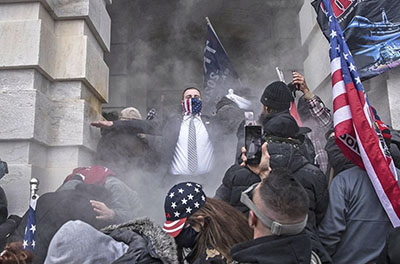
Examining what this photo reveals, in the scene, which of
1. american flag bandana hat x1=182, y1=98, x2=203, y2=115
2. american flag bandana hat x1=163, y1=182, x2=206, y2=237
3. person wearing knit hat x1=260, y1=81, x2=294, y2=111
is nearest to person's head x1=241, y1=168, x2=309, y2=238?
american flag bandana hat x1=163, y1=182, x2=206, y2=237

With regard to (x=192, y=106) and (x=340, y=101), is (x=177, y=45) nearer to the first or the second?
(x=192, y=106)

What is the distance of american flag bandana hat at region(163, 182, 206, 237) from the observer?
2.71 meters

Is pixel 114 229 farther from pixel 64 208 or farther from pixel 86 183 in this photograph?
pixel 86 183

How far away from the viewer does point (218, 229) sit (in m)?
2.65

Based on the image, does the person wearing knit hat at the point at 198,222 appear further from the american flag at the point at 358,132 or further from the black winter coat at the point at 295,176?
the american flag at the point at 358,132

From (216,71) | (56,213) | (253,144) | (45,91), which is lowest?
(56,213)

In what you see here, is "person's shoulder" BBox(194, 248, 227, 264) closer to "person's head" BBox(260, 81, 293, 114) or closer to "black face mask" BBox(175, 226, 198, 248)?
"black face mask" BBox(175, 226, 198, 248)

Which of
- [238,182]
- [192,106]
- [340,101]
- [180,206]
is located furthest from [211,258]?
[192,106]

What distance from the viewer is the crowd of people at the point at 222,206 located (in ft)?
6.97

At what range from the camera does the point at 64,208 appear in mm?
3352

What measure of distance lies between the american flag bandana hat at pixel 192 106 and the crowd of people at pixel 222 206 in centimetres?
1

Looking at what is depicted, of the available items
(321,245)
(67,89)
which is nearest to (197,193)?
(321,245)

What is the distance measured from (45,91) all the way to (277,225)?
4.01 metres

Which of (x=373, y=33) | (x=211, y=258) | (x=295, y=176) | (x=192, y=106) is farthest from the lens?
(x=373, y=33)
